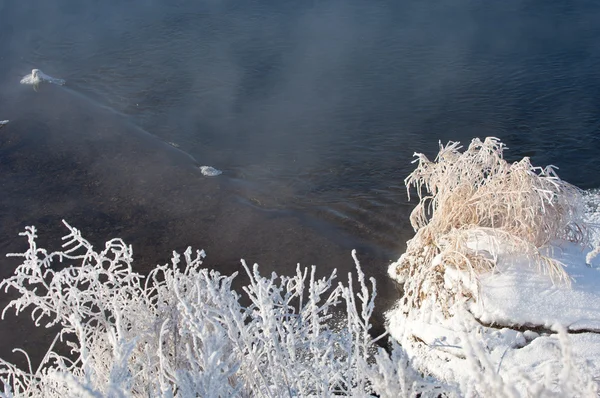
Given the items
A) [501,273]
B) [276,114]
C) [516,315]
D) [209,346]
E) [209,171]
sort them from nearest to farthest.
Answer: [209,346]
[516,315]
[501,273]
[209,171]
[276,114]

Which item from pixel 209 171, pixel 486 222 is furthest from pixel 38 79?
Answer: pixel 486 222

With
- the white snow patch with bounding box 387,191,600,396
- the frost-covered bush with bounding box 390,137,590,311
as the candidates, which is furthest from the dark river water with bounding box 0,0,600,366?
the white snow patch with bounding box 387,191,600,396

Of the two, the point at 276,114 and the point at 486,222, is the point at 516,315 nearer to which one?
the point at 486,222

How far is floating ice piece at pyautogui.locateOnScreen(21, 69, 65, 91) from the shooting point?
9539 mm

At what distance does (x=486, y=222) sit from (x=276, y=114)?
4582 millimetres

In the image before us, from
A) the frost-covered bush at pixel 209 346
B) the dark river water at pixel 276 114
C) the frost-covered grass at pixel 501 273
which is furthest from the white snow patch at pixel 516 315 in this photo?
the frost-covered bush at pixel 209 346

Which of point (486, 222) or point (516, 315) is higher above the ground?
point (486, 222)

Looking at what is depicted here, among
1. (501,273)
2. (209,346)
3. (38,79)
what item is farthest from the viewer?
(38,79)

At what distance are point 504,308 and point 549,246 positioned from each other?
0.54 meters

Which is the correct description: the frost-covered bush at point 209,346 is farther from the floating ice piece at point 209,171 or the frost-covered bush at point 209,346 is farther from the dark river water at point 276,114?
the floating ice piece at point 209,171

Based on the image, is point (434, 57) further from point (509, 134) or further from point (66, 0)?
point (66, 0)

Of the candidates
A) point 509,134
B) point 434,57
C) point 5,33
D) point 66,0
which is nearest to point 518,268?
point 509,134

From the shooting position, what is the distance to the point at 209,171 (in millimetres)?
6996

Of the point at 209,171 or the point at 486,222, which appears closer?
the point at 486,222
